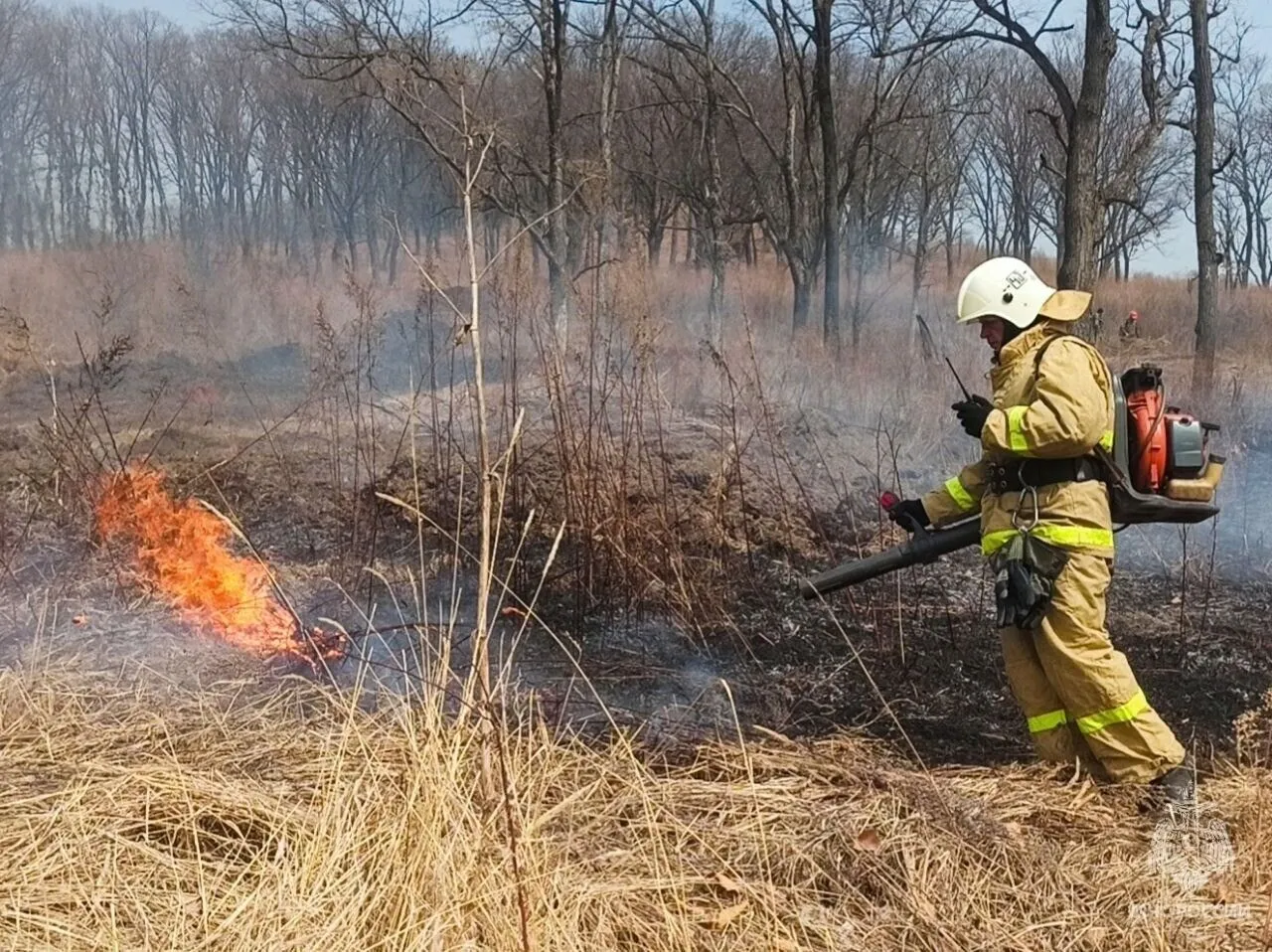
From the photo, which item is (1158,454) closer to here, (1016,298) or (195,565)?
(1016,298)

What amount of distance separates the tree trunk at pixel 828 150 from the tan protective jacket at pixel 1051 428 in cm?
1086

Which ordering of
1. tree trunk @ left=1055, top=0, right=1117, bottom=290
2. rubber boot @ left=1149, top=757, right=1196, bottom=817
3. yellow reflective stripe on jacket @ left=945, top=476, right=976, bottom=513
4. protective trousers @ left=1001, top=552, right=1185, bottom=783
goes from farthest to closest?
tree trunk @ left=1055, top=0, right=1117, bottom=290 → yellow reflective stripe on jacket @ left=945, top=476, right=976, bottom=513 → protective trousers @ left=1001, top=552, right=1185, bottom=783 → rubber boot @ left=1149, top=757, right=1196, bottom=817

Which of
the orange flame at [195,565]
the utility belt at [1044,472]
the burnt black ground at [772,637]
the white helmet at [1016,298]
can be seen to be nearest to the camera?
the utility belt at [1044,472]

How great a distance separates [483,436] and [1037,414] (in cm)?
189

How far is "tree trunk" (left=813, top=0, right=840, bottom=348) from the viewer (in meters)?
14.1

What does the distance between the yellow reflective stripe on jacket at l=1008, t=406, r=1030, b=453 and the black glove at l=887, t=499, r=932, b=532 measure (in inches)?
21.9

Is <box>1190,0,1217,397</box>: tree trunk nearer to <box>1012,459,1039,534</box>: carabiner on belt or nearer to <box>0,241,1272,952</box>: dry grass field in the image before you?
<box>0,241,1272,952</box>: dry grass field

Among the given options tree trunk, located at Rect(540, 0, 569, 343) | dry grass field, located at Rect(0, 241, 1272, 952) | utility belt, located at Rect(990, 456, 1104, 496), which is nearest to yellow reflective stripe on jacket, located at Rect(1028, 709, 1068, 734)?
dry grass field, located at Rect(0, 241, 1272, 952)

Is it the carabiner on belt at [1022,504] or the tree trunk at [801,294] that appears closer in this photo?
the carabiner on belt at [1022,504]

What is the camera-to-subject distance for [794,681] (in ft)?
15.5

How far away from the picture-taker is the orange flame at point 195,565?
477 centimetres

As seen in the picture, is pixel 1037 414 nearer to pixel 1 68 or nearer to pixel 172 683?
pixel 172 683

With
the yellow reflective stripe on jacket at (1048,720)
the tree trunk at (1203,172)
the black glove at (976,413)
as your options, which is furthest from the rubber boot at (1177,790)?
the tree trunk at (1203,172)

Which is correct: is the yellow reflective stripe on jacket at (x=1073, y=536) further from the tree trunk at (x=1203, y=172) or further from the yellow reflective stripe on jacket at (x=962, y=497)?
the tree trunk at (x=1203, y=172)
